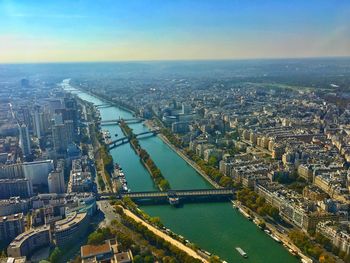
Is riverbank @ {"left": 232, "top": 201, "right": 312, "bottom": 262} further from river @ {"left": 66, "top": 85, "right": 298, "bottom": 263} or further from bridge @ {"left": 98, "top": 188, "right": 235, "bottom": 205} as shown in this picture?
bridge @ {"left": 98, "top": 188, "right": 235, "bottom": 205}

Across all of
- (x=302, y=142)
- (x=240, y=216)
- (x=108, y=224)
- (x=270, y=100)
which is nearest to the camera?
(x=108, y=224)

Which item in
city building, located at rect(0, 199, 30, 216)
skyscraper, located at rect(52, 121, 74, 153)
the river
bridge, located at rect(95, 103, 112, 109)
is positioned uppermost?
skyscraper, located at rect(52, 121, 74, 153)

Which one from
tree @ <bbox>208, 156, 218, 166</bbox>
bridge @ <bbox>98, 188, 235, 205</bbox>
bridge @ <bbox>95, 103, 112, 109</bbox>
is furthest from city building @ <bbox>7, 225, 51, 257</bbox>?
bridge @ <bbox>95, 103, 112, 109</bbox>

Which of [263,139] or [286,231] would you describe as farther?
[263,139]

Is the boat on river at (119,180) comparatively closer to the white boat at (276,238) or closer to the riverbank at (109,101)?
the white boat at (276,238)

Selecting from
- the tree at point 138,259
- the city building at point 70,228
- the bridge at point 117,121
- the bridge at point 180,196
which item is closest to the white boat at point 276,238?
the bridge at point 180,196

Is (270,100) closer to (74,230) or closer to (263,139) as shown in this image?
(263,139)

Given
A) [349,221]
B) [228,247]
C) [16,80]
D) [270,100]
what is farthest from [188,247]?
[16,80]
